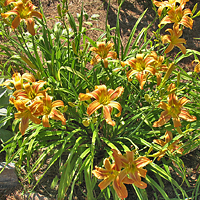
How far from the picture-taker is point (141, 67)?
1.80 metres

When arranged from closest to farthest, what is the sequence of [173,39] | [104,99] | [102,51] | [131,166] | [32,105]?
1. [32,105]
2. [131,166]
3. [104,99]
4. [173,39]
5. [102,51]

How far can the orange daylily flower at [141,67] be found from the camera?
1669mm

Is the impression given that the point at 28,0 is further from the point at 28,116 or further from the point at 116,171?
the point at 116,171

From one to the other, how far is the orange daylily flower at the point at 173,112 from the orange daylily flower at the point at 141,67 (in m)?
0.27

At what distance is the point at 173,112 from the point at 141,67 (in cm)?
48

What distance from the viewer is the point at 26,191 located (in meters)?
2.41

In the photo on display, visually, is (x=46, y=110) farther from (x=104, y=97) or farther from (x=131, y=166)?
(x=131, y=166)

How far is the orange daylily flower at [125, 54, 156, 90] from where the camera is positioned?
1669 millimetres

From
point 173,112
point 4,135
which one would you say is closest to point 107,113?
point 173,112

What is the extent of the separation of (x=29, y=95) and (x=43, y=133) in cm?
69

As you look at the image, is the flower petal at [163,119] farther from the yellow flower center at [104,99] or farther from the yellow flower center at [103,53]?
the yellow flower center at [103,53]

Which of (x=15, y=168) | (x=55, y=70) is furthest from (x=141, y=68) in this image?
(x=15, y=168)

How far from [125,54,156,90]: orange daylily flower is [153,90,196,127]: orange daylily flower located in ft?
0.89

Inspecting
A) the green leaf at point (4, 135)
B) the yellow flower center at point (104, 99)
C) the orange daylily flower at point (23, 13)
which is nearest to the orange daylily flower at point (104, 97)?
the yellow flower center at point (104, 99)
